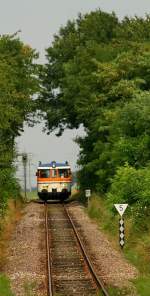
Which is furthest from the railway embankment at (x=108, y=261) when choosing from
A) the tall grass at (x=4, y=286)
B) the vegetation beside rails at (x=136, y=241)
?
the tall grass at (x=4, y=286)

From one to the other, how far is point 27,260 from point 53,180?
35.7 metres

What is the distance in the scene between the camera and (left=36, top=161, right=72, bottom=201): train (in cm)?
6072

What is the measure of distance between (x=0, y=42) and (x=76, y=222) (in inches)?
1065

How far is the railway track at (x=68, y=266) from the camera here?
765 inches

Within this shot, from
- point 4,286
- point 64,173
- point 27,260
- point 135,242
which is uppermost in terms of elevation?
point 64,173

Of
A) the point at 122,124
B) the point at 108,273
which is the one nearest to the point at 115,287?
the point at 108,273

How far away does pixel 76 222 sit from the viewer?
40.5 m

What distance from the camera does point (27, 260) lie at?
25484 millimetres

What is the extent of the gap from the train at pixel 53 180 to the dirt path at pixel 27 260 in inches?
789

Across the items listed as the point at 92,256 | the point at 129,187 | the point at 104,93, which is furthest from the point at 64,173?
the point at 92,256

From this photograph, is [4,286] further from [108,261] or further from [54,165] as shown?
[54,165]

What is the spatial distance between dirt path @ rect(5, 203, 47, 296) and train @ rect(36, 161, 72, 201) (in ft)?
65.8

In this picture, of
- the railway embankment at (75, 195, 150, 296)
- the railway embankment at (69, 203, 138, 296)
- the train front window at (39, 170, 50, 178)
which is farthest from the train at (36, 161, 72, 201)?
the railway embankment at (69, 203, 138, 296)

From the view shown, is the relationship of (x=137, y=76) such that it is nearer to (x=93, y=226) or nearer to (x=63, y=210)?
(x=63, y=210)
